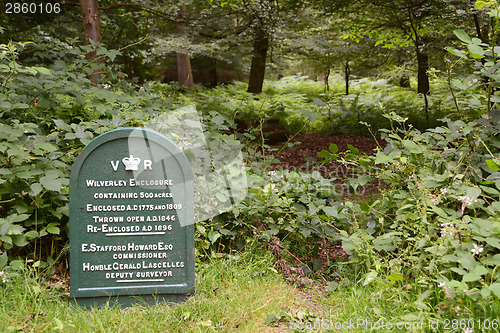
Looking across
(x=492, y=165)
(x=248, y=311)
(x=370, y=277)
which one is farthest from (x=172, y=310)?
(x=492, y=165)

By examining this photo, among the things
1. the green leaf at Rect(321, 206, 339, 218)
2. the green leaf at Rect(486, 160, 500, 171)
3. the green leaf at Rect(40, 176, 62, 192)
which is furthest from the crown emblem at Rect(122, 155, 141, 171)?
the green leaf at Rect(486, 160, 500, 171)

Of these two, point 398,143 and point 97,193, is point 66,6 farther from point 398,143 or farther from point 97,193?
point 398,143

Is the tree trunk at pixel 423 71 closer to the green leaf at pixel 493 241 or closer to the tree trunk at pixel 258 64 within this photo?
the tree trunk at pixel 258 64

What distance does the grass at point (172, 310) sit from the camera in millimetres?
2461

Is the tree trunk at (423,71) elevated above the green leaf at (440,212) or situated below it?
above

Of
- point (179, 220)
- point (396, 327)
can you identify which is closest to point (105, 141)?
point (179, 220)

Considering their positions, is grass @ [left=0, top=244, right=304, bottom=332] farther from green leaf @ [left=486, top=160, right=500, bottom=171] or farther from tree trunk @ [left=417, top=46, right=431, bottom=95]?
tree trunk @ [left=417, top=46, right=431, bottom=95]

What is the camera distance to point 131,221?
2801 mm

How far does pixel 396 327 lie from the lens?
2.34 meters

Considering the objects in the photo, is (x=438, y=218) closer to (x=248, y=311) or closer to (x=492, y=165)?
(x=492, y=165)

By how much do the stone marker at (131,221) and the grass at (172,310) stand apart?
14 cm

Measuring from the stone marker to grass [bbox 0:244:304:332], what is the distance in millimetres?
143

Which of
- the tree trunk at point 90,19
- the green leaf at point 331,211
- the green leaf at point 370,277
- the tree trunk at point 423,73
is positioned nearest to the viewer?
the green leaf at point 370,277

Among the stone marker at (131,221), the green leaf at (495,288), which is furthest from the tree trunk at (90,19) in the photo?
the green leaf at (495,288)
